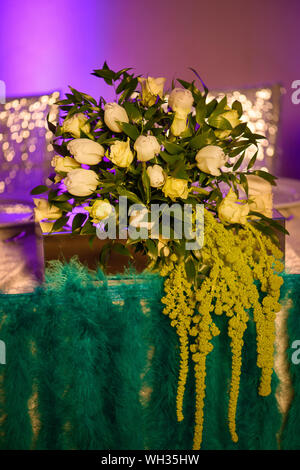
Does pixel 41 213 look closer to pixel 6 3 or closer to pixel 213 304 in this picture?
pixel 213 304

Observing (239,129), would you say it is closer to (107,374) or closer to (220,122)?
(220,122)

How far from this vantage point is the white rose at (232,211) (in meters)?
0.75

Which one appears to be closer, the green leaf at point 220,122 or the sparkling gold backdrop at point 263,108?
the green leaf at point 220,122

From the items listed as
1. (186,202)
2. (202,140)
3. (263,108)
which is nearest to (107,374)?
(186,202)

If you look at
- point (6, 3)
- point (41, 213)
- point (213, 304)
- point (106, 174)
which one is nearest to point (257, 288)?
point (213, 304)

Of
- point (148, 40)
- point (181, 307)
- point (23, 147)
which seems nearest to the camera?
point (181, 307)

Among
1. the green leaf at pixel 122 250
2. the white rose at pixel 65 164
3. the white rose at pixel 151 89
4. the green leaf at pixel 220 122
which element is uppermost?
the white rose at pixel 151 89

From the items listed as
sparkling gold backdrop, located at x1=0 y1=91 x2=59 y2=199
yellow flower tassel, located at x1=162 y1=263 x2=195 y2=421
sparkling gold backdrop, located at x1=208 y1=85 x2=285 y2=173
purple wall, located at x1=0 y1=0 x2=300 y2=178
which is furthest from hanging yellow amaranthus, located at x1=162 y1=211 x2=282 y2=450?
purple wall, located at x1=0 y1=0 x2=300 y2=178

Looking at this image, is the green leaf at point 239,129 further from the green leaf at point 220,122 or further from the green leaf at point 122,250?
the green leaf at point 122,250

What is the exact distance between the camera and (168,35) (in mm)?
3113

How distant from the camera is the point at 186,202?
782 mm

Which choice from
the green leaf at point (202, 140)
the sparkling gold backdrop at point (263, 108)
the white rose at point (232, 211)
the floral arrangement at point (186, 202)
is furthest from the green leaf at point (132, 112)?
the sparkling gold backdrop at point (263, 108)

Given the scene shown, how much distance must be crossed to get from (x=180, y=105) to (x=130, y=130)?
97 mm

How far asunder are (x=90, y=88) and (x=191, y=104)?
2.62 meters
